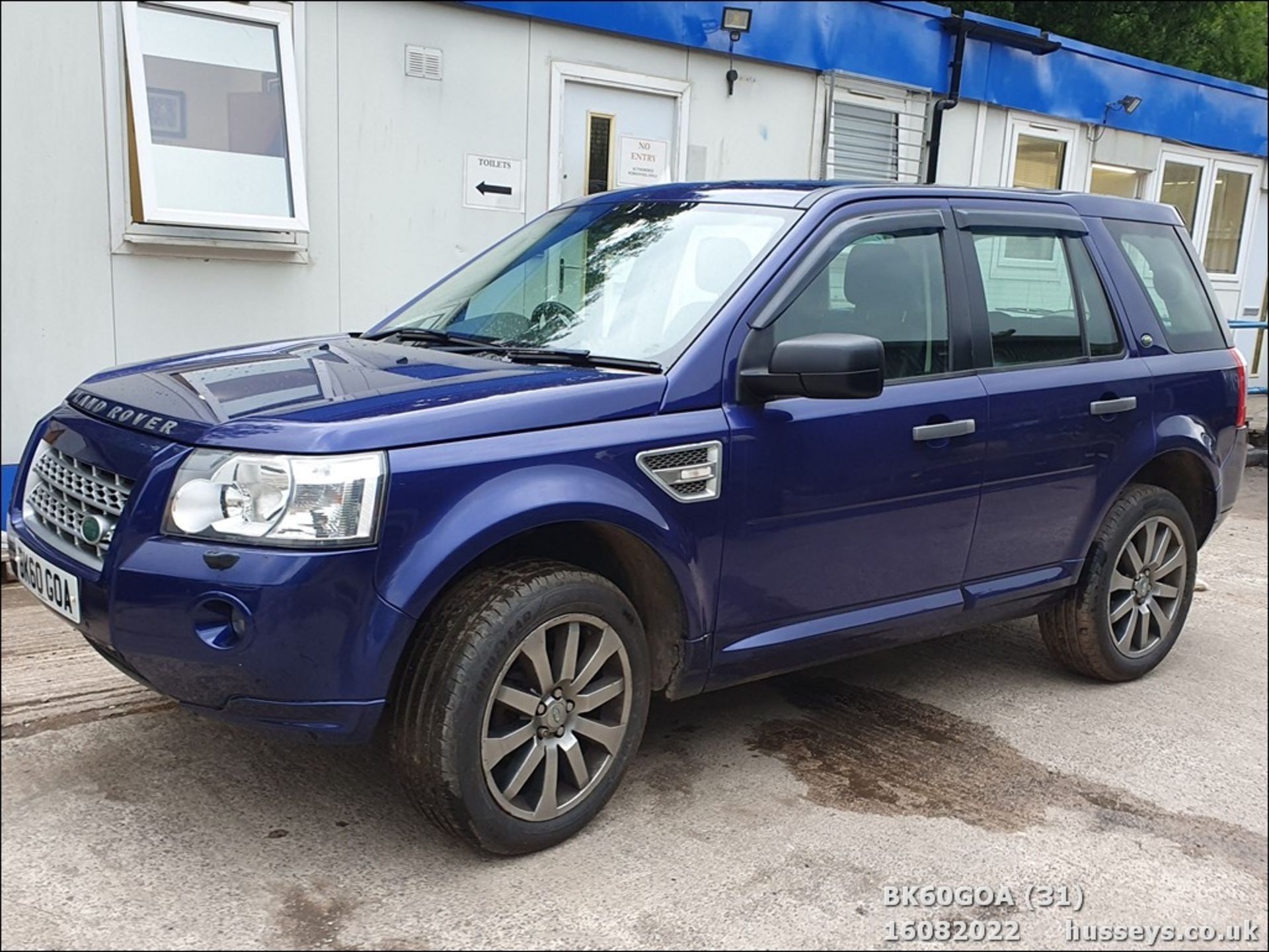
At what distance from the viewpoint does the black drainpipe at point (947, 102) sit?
10.1 m

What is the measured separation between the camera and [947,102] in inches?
403

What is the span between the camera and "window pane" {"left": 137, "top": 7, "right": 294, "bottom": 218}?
19.9ft

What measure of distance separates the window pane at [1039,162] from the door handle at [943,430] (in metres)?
8.28

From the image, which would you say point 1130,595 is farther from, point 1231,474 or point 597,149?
point 597,149

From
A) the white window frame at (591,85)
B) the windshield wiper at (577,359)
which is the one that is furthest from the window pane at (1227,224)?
the windshield wiper at (577,359)

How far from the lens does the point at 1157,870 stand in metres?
3.30

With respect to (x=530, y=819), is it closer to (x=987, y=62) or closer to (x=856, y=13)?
(x=856, y=13)

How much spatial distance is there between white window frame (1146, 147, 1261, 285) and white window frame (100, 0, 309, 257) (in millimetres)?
9648

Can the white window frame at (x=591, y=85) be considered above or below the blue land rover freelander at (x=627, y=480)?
above

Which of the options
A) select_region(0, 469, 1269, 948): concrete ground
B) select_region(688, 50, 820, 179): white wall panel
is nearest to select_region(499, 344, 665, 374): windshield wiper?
select_region(0, 469, 1269, 948): concrete ground

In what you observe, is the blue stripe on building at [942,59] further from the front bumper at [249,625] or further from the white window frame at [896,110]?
the front bumper at [249,625]

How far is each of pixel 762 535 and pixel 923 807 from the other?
973 mm

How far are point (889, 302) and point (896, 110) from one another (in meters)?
6.81

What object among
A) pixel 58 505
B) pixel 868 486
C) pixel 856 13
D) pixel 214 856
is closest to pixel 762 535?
pixel 868 486
